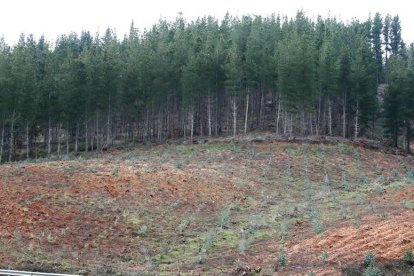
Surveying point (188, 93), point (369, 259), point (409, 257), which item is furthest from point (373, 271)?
point (188, 93)

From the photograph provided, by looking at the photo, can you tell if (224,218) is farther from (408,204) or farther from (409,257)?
(409,257)

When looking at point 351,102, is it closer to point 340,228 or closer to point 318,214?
point 318,214

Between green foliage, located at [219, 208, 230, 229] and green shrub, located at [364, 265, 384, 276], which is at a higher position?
green shrub, located at [364, 265, 384, 276]

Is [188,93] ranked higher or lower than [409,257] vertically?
higher

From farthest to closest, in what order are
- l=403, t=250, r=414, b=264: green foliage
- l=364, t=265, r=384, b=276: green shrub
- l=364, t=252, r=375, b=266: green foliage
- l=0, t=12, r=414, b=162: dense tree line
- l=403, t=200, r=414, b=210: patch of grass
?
l=0, t=12, r=414, b=162: dense tree line → l=403, t=200, r=414, b=210: patch of grass → l=364, t=252, r=375, b=266: green foliage → l=403, t=250, r=414, b=264: green foliage → l=364, t=265, r=384, b=276: green shrub

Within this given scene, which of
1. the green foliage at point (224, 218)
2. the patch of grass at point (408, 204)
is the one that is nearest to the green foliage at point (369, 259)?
the patch of grass at point (408, 204)

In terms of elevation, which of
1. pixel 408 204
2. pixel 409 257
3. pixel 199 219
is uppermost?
pixel 408 204

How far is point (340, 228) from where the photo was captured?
853 inches

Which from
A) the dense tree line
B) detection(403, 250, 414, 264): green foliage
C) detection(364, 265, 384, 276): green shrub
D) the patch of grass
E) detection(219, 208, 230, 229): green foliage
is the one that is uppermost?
the dense tree line

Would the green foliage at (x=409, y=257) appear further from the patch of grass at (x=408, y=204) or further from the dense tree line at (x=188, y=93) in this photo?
the dense tree line at (x=188, y=93)

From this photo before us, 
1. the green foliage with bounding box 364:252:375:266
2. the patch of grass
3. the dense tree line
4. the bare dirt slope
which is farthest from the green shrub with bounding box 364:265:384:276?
the dense tree line

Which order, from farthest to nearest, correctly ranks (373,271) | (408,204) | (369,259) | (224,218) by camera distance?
(224,218), (408,204), (369,259), (373,271)

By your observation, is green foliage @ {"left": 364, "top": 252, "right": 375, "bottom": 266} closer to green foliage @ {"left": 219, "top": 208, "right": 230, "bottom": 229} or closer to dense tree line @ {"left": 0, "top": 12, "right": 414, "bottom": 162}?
green foliage @ {"left": 219, "top": 208, "right": 230, "bottom": 229}

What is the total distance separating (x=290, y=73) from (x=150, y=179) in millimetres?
32306
